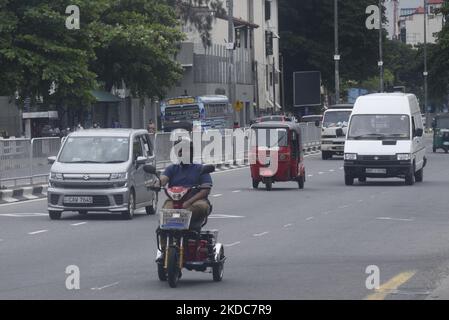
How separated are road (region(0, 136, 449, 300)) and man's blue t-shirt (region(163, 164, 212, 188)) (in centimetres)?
116

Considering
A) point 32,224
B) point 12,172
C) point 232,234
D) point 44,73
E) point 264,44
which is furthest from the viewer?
point 264,44

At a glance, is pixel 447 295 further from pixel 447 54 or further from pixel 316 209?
pixel 447 54

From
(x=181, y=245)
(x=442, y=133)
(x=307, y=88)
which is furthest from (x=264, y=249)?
(x=307, y=88)

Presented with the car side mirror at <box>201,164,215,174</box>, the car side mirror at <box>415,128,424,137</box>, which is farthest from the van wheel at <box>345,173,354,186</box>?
the car side mirror at <box>201,164,215,174</box>

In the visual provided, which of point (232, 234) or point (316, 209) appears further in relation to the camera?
point (316, 209)

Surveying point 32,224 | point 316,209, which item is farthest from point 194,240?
point 316,209

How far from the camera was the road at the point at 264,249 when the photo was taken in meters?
14.1

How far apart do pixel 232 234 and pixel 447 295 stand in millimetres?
8521

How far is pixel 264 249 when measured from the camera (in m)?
19.0

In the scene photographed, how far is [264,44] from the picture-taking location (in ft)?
324

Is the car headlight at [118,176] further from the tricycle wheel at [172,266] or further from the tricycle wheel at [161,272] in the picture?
the tricycle wheel at [172,266]

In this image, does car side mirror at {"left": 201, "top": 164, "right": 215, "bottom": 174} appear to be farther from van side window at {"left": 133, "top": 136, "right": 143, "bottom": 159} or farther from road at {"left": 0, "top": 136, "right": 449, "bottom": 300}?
van side window at {"left": 133, "top": 136, "right": 143, "bottom": 159}

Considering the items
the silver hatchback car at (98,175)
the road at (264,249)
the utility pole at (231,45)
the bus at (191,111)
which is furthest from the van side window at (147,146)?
the bus at (191,111)

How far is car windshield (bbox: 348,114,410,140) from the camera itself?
120 ft
